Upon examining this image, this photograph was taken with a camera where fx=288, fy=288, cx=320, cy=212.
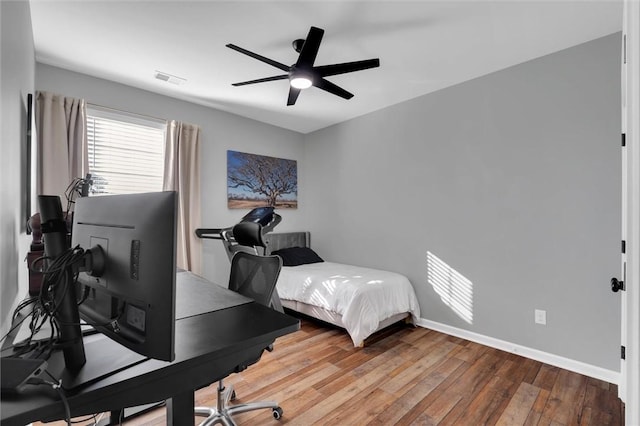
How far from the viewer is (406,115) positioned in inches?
139

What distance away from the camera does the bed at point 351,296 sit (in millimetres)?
2838

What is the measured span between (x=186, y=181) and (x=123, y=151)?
689 mm

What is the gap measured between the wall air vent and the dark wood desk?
2525mm

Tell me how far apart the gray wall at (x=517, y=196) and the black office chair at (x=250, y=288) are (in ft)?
7.20

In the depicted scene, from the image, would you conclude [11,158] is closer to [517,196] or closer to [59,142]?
[59,142]

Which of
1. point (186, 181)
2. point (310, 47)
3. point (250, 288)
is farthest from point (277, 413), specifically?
point (186, 181)

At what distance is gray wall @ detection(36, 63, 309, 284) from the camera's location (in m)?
2.83

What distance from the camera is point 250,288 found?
71.5 inches

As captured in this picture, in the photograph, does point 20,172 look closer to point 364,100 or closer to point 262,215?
point 262,215

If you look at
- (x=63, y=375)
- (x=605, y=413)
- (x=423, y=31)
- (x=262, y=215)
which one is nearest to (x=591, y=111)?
(x=423, y=31)

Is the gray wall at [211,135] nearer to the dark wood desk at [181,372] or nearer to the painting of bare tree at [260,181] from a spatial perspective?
Answer: the painting of bare tree at [260,181]

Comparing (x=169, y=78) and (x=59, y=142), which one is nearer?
(x=59, y=142)

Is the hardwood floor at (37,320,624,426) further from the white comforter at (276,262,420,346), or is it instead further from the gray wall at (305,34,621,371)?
the gray wall at (305,34,621,371)

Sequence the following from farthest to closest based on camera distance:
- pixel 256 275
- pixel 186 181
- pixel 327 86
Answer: pixel 186 181, pixel 327 86, pixel 256 275
